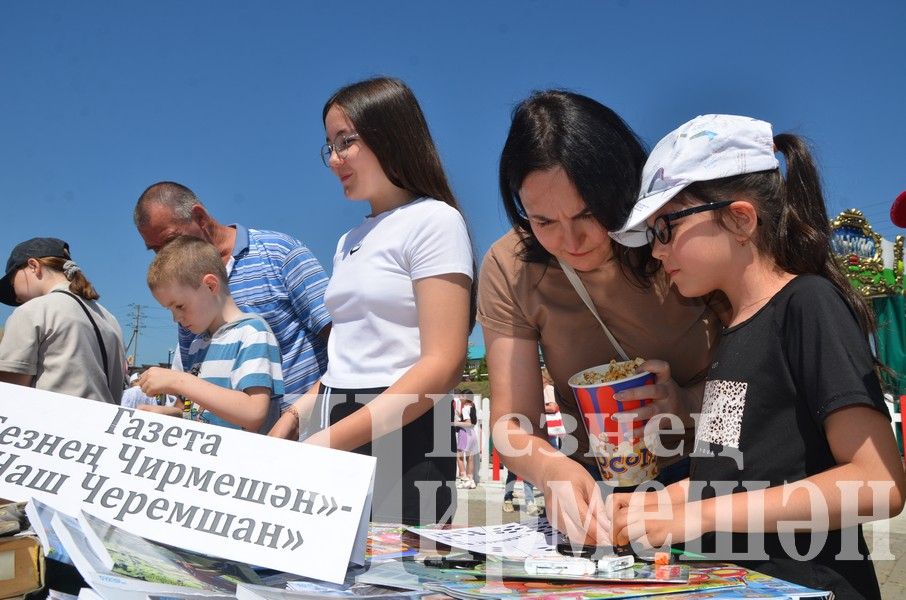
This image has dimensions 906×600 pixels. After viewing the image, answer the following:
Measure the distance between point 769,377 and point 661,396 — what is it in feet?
0.95

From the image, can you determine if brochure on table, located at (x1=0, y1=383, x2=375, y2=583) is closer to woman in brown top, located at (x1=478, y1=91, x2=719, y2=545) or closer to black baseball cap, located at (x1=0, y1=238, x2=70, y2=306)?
woman in brown top, located at (x1=478, y1=91, x2=719, y2=545)

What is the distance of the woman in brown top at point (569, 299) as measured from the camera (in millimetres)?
1643

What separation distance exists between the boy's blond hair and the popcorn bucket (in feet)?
4.87

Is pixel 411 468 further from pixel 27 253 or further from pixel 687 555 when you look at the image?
pixel 27 253

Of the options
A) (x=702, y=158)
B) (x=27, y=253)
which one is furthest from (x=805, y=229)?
(x=27, y=253)

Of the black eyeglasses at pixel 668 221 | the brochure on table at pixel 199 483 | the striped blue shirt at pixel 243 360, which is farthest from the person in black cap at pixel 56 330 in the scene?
the black eyeglasses at pixel 668 221

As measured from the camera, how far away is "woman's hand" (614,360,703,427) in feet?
5.29

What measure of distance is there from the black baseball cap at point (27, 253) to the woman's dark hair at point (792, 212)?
3394mm

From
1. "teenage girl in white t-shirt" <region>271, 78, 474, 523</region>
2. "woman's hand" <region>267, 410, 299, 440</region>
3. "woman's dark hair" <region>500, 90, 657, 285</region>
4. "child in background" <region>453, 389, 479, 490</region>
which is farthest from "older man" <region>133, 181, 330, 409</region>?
"child in background" <region>453, 389, 479, 490</region>

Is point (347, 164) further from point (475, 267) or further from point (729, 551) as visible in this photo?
point (729, 551)

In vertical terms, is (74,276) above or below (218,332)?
above

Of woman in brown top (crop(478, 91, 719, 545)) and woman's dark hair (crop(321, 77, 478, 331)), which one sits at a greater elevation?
woman's dark hair (crop(321, 77, 478, 331))

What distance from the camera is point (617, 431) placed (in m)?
1.62

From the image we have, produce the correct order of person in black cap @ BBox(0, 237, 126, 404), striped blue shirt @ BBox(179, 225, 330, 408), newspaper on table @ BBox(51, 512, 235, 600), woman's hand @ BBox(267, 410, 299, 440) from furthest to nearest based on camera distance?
person in black cap @ BBox(0, 237, 126, 404) → striped blue shirt @ BBox(179, 225, 330, 408) → woman's hand @ BBox(267, 410, 299, 440) → newspaper on table @ BBox(51, 512, 235, 600)
